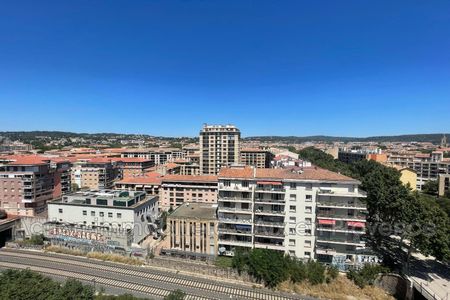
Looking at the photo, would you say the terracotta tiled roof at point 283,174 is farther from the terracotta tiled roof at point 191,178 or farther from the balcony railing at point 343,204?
the terracotta tiled roof at point 191,178

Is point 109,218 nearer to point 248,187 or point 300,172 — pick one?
point 248,187

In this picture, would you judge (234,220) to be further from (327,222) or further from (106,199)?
(106,199)

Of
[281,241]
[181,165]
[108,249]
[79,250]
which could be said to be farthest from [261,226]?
[181,165]

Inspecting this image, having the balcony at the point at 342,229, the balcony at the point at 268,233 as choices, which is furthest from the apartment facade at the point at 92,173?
the balcony at the point at 342,229

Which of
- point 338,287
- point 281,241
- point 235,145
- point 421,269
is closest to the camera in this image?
point 338,287

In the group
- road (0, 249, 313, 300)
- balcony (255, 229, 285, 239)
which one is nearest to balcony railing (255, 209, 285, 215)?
balcony (255, 229, 285, 239)

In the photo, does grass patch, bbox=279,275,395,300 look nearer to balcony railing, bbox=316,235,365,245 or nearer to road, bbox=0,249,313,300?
road, bbox=0,249,313,300

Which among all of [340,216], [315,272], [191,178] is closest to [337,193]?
[340,216]
